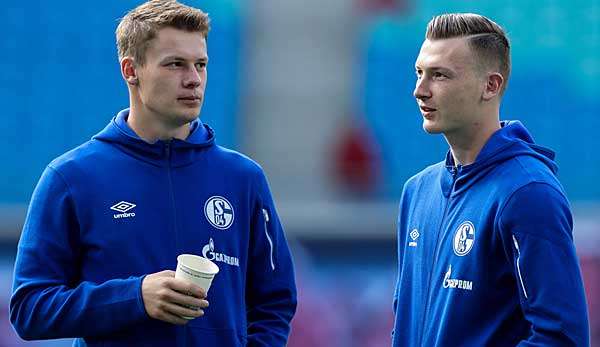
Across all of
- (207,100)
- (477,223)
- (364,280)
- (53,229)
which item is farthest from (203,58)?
(207,100)

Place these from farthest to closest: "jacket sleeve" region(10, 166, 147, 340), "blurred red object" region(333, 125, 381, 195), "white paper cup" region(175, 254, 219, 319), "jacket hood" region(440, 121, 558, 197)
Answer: "blurred red object" region(333, 125, 381, 195) → "jacket hood" region(440, 121, 558, 197) → "jacket sleeve" region(10, 166, 147, 340) → "white paper cup" region(175, 254, 219, 319)

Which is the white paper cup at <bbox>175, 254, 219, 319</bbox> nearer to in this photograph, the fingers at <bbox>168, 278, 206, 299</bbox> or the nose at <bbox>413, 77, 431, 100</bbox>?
the fingers at <bbox>168, 278, 206, 299</bbox>

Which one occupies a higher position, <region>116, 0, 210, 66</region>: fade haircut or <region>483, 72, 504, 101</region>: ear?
<region>116, 0, 210, 66</region>: fade haircut

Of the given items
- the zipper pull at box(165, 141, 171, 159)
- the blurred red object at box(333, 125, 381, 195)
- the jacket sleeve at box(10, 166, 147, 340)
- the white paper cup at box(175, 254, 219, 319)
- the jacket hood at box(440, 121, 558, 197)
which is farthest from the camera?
the blurred red object at box(333, 125, 381, 195)

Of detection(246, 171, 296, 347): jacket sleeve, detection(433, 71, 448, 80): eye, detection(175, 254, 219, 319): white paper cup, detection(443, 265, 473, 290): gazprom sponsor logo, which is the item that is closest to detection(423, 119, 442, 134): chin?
detection(433, 71, 448, 80): eye

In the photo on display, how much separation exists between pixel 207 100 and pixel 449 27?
29.9 ft

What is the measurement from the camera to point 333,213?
39.3ft

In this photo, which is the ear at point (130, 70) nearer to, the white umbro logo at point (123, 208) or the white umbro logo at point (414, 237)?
the white umbro logo at point (123, 208)

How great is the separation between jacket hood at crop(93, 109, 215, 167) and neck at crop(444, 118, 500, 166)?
729 millimetres

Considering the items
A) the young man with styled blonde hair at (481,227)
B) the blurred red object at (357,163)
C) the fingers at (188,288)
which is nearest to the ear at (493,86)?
the young man with styled blonde hair at (481,227)

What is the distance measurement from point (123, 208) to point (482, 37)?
1.12 metres

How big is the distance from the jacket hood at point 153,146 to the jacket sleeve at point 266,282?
9.1 inches

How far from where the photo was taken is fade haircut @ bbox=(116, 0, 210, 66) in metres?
3.83

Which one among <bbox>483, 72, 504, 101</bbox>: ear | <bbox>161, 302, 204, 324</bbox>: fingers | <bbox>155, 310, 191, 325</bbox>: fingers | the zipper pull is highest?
<bbox>483, 72, 504, 101</bbox>: ear
